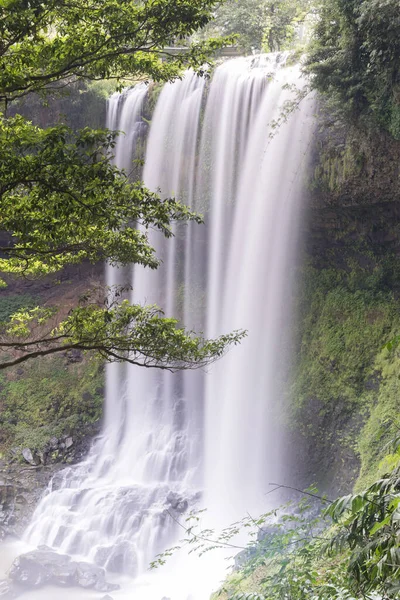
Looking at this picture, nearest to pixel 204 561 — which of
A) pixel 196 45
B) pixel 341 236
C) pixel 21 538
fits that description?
pixel 21 538

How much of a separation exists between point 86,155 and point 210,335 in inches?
389

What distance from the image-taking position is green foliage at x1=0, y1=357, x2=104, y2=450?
51.0ft

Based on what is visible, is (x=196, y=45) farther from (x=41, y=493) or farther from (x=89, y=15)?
(x=41, y=493)

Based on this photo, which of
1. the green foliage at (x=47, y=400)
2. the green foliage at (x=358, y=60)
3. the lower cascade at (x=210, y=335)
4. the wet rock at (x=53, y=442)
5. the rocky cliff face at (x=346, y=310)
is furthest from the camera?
the green foliage at (x=47, y=400)

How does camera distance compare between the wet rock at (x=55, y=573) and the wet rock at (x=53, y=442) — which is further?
the wet rock at (x=53, y=442)

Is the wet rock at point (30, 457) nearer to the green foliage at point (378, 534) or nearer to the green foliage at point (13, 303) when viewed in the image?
the green foliage at point (13, 303)

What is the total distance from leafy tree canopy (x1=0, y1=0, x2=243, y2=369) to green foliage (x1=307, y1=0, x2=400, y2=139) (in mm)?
4975

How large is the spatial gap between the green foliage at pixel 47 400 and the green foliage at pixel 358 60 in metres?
9.69

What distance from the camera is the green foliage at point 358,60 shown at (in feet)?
31.6

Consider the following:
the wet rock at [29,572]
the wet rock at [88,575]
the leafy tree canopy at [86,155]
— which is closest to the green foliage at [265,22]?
the leafy tree canopy at [86,155]

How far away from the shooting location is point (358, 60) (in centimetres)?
1041

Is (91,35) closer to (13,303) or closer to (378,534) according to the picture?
(378,534)

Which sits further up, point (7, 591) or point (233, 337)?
point (233, 337)

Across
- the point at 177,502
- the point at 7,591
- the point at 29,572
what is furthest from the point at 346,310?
the point at 7,591
